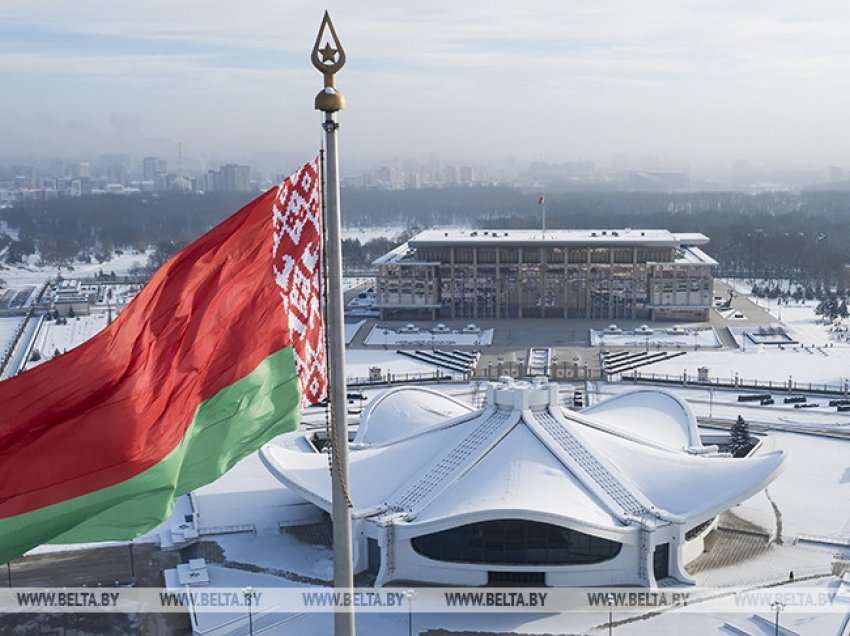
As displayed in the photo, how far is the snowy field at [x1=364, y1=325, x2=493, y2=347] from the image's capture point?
54.7 meters

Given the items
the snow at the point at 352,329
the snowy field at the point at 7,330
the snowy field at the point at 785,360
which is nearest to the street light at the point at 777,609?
the snowy field at the point at 785,360

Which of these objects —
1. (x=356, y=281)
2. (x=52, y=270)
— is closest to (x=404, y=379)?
(x=356, y=281)

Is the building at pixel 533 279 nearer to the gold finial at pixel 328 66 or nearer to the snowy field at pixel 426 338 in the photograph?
the snowy field at pixel 426 338

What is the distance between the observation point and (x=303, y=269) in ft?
29.7

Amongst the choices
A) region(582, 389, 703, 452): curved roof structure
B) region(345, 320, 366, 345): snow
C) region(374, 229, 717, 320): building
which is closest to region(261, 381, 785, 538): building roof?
region(582, 389, 703, 452): curved roof structure

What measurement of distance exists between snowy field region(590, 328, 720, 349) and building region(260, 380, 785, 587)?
2754 centimetres

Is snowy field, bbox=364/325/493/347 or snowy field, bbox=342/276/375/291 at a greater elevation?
snowy field, bbox=342/276/375/291

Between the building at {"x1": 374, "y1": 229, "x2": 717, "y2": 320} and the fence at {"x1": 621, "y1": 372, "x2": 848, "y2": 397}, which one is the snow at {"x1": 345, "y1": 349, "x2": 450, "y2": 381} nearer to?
the building at {"x1": 374, "y1": 229, "x2": 717, "y2": 320}

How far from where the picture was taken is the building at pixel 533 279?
6106 cm

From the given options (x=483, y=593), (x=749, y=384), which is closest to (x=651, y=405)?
(x=483, y=593)

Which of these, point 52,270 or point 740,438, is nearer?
point 740,438

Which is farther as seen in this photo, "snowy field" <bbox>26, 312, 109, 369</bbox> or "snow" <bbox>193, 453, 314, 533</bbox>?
"snowy field" <bbox>26, 312, 109, 369</bbox>

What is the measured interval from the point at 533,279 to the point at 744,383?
2015 centimetres

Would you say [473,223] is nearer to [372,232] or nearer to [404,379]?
[372,232]
